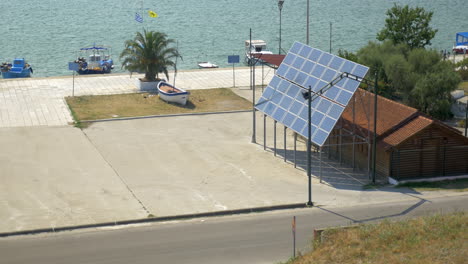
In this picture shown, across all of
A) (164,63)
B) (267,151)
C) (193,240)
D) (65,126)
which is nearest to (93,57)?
(164,63)

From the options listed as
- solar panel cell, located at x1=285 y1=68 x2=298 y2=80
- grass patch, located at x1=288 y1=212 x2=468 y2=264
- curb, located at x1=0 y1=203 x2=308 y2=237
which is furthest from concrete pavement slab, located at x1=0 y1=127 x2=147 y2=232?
solar panel cell, located at x1=285 y1=68 x2=298 y2=80

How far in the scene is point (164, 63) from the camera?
6159 centimetres

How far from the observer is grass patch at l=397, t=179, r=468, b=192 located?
36.5 meters

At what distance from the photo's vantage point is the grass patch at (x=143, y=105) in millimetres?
53125

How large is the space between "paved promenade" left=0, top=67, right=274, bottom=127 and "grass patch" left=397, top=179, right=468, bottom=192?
2473cm

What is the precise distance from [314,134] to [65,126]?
760 inches

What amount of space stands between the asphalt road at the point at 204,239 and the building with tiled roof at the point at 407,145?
400cm

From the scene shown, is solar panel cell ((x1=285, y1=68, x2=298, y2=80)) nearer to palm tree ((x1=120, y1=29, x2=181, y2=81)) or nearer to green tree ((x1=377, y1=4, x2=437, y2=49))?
palm tree ((x1=120, y1=29, x2=181, y2=81))

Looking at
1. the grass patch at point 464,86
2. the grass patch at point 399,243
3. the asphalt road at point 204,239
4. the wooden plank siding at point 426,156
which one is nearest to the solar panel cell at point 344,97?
the wooden plank siding at point 426,156

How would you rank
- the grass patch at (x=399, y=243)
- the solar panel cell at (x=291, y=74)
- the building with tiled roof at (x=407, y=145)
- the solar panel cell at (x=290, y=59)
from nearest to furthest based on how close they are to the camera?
the grass patch at (x=399, y=243) < the building with tiled roof at (x=407, y=145) < the solar panel cell at (x=291, y=74) < the solar panel cell at (x=290, y=59)

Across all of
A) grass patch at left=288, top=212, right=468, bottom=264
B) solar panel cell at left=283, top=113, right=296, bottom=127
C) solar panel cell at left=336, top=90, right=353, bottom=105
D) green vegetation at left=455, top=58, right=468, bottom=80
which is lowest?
grass patch at left=288, top=212, right=468, bottom=264

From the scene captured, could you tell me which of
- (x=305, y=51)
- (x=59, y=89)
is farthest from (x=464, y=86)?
(x=59, y=89)

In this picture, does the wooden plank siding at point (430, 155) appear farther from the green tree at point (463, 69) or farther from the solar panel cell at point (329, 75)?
the green tree at point (463, 69)

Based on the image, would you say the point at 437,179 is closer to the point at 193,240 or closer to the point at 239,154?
the point at 239,154
